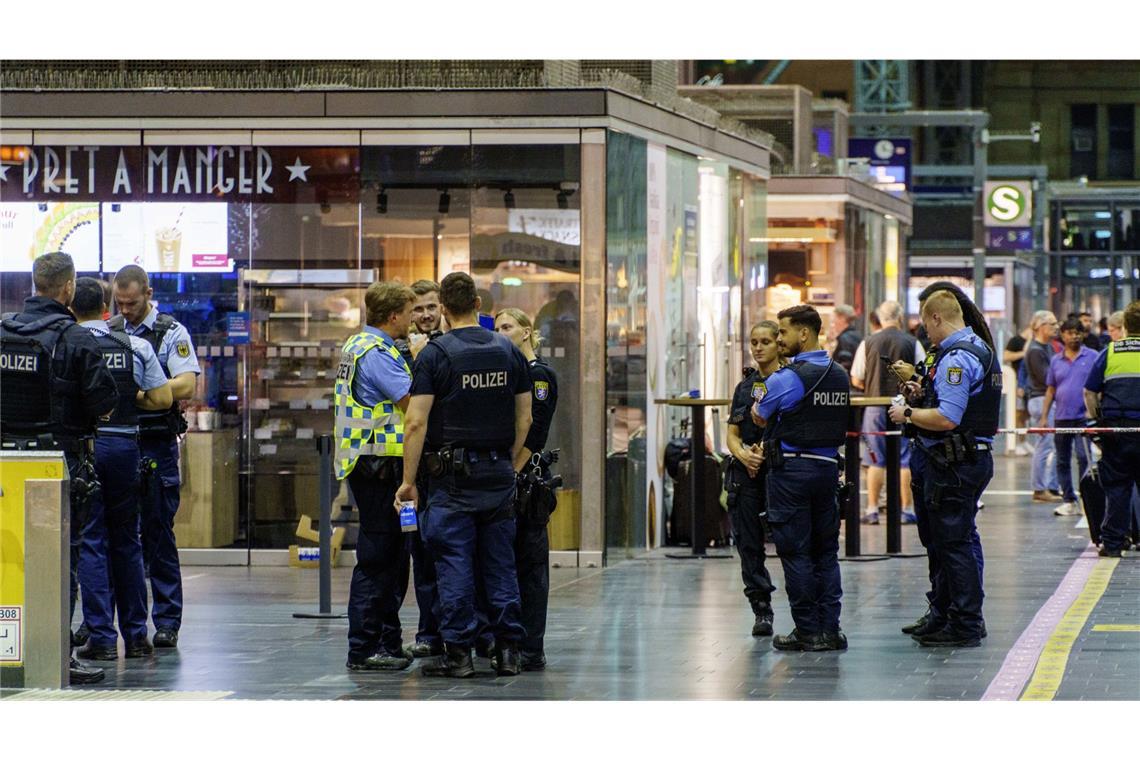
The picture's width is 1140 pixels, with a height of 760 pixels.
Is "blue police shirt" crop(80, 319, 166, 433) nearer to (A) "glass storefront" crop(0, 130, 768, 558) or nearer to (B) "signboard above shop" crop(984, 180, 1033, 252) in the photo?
(A) "glass storefront" crop(0, 130, 768, 558)

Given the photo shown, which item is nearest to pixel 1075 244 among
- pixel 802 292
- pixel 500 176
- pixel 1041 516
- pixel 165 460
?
pixel 802 292

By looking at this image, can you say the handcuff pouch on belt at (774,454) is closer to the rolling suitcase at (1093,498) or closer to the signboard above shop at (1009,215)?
the rolling suitcase at (1093,498)

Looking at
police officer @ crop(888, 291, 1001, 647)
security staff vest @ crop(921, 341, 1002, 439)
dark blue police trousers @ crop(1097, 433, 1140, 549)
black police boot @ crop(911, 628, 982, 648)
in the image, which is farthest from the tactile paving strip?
dark blue police trousers @ crop(1097, 433, 1140, 549)

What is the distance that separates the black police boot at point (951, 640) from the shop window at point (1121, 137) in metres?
67.1

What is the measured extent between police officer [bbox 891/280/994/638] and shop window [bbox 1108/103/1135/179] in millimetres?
66588

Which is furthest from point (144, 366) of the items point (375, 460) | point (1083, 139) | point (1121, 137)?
point (1121, 137)

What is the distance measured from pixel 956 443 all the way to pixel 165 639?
427 cm

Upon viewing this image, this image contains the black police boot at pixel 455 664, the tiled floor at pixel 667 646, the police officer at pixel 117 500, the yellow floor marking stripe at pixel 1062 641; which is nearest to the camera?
the yellow floor marking stripe at pixel 1062 641

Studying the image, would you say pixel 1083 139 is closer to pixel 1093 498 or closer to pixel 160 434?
pixel 1093 498

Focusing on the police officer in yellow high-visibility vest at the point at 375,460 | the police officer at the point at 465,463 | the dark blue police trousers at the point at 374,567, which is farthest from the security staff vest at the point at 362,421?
the police officer at the point at 465,463

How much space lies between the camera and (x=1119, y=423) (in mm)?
15336

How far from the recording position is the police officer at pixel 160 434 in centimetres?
1070

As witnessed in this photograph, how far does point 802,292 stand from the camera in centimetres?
2606

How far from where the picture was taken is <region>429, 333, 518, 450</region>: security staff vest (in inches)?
373
